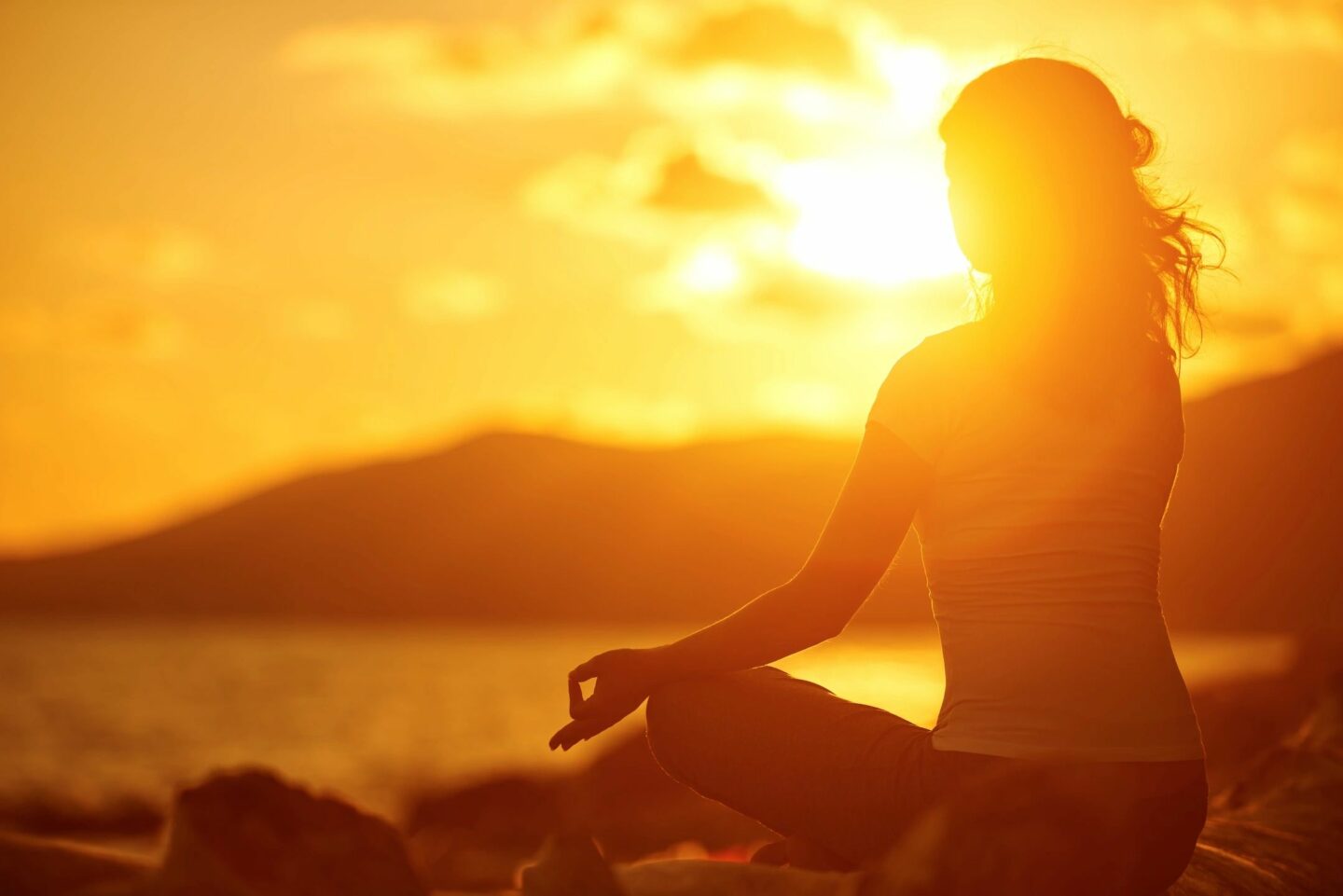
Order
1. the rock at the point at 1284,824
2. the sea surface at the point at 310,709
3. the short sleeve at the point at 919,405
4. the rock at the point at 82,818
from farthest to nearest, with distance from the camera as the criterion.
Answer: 1. the sea surface at the point at 310,709
2. the rock at the point at 82,818
3. the rock at the point at 1284,824
4. the short sleeve at the point at 919,405

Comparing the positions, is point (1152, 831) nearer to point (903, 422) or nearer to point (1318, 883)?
point (903, 422)

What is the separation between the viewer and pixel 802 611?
137 inches

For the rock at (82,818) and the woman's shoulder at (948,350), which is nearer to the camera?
the woman's shoulder at (948,350)

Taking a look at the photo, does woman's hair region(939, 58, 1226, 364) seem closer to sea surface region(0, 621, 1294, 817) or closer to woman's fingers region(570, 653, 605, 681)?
woman's fingers region(570, 653, 605, 681)

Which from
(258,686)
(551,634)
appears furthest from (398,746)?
(551,634)

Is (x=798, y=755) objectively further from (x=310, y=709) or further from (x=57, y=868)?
(x=310, y=709)

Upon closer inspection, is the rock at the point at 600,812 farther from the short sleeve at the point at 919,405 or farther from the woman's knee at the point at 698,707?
the short sleeve at the point at 919,405

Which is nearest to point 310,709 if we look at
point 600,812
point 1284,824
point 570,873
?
point 600,812

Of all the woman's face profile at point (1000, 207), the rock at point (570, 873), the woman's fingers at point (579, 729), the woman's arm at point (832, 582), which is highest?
the woman's face profile at point (1000, 207)

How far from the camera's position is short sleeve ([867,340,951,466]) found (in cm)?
322

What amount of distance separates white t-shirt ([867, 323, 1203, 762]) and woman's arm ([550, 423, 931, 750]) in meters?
0.13

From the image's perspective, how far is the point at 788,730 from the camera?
343cm

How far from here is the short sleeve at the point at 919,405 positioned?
10.6 ft

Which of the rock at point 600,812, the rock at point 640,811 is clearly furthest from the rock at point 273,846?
the rock at point 600,812
